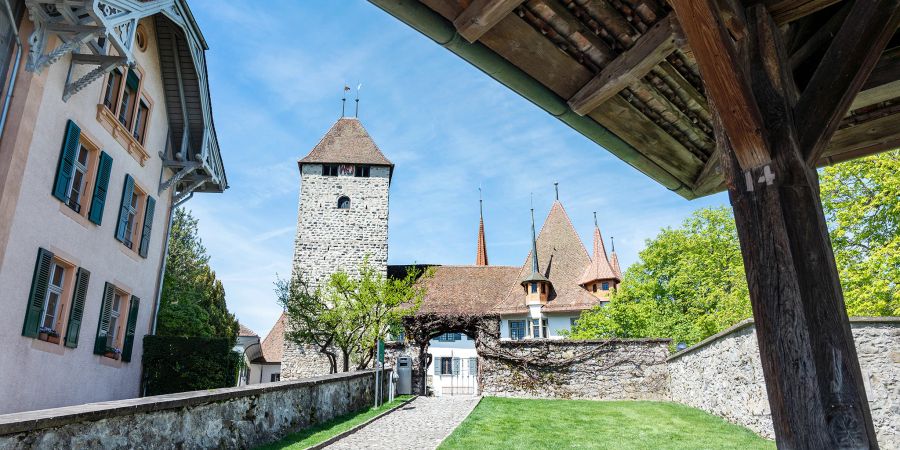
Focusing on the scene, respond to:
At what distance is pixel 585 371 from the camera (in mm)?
19125

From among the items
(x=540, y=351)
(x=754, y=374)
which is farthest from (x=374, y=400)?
(x=754, y=374)

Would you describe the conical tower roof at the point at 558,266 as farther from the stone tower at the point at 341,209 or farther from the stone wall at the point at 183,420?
the stone wall at the point at 183,420

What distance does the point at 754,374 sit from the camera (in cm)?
1062

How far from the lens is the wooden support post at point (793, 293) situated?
7.43 feet

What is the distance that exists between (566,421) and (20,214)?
34.3 ft

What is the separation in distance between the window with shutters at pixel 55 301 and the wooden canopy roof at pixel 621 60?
8.67 meters

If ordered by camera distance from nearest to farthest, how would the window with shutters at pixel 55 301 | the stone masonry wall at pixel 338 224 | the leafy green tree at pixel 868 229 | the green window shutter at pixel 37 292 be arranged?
1. the green window shutter at pixel 37 292
2. the window with shutters at pixel 55 301
3. the leafy green tree at pixel 868 229
4. the stone masonry wall at pixel 338 224

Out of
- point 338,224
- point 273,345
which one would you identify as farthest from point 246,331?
point 338,224

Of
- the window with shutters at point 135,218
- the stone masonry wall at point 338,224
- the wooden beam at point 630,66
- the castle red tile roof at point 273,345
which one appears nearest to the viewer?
the wooden beam at point 630,66

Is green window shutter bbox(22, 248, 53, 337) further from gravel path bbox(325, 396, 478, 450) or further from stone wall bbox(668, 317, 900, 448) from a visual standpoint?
stone wall bbox(668, 317, 900, 448)

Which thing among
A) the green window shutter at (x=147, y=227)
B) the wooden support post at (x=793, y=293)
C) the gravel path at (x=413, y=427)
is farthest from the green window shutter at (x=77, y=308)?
the wooden support post at (x=793, y=293)

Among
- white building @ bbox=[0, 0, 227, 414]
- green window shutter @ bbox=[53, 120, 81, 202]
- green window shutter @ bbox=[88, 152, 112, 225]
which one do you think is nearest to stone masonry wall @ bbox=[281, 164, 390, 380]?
white building @ bbox=[0, 0, 227, 414]

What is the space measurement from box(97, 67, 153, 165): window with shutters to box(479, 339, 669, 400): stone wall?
1249 cm

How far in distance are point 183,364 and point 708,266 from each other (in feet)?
86.3
